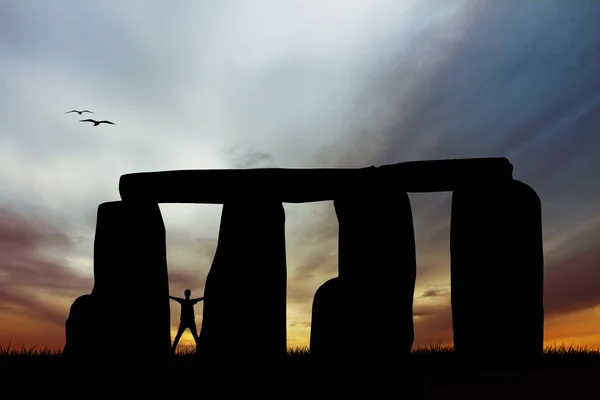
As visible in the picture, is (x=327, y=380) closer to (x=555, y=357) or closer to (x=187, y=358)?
(x=187, y=358)

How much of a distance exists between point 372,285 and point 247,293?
1818 mm

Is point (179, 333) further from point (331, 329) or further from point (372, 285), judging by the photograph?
point (372, 285)

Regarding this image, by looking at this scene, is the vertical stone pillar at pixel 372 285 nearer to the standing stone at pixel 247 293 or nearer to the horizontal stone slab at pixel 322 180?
the horizontal stone slab at pixel 322 180

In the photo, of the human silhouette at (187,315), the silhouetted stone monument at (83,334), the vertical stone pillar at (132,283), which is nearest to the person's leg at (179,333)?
the human silhouette at (187,315)

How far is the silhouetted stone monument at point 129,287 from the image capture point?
35.3 ft

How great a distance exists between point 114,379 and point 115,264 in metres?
1.72

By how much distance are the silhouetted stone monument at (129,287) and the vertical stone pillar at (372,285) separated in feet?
8.64

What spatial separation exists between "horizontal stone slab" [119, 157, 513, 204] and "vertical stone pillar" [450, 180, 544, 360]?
0.30m

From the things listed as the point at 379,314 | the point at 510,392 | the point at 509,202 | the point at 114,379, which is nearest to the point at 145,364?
the point at 114,379

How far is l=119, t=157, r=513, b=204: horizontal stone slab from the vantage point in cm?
1050

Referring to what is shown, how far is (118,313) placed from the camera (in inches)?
426

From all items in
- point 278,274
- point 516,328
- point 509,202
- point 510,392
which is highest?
point 509,202

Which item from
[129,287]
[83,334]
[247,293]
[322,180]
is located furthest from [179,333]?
[322,180]

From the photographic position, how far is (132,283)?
10898 millimetres
